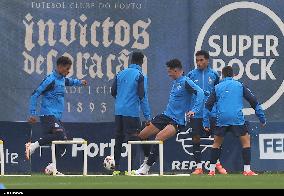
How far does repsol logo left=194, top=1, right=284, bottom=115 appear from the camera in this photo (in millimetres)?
22422

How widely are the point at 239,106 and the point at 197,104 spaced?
0.83 metres

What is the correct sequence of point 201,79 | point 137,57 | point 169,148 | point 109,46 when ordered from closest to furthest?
1. point 137,57
2. point 201,79
3. point 169,148
4. point 109,46

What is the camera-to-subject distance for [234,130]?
790 inches

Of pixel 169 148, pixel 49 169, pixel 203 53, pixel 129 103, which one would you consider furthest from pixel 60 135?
pixel 203 53

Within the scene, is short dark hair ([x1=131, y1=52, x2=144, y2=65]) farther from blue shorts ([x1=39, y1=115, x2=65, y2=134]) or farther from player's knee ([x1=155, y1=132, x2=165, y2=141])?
Result: blue shorts ([x1=39, y1=115, x2=65, y2=134])

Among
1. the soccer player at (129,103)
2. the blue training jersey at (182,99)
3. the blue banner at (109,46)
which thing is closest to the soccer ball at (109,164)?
the soccer player at (129,103)

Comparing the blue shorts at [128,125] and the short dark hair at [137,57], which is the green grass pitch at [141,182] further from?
the short dark hair at [137,57]

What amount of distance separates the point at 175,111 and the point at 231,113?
988 millimetres

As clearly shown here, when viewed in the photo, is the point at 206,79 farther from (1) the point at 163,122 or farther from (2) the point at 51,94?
(2) the point at 51,94

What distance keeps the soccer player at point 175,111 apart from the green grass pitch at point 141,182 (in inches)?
38.2

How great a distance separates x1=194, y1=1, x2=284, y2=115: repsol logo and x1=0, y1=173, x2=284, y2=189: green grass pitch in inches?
158

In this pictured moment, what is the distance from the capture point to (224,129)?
20.1 metres

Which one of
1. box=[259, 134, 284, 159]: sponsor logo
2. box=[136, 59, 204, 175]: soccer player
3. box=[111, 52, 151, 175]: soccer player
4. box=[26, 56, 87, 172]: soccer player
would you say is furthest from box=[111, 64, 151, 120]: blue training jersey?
box=[259, 134, 284, 159]: sponsor logo

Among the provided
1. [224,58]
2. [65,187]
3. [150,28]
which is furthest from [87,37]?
[65,187]
